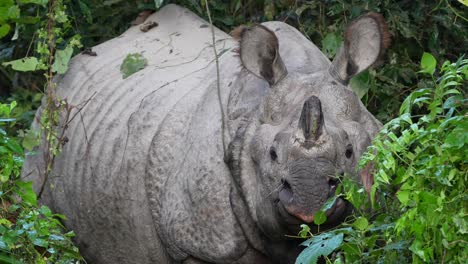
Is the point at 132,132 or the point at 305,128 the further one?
the point at 132,132

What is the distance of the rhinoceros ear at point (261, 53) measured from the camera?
6.49m

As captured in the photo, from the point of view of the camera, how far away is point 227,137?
657 cm

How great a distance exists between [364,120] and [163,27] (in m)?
2.24

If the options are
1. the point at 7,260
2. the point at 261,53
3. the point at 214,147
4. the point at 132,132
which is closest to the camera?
the point at 7,260

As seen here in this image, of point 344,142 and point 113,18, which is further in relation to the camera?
point 113,18

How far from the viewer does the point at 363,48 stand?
6539mm

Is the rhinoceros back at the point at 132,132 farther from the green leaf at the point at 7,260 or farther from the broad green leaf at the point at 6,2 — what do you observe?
the green leaf at the point at 7,260

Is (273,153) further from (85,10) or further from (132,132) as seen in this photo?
(85,10)

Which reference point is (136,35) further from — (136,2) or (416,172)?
(416,172)

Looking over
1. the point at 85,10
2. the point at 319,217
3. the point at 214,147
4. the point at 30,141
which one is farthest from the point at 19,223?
the point at 85,10

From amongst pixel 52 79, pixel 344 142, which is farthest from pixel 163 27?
pixel 344 142

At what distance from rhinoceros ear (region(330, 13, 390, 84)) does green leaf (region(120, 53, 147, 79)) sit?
178 cm

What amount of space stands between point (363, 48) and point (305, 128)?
2.60ft

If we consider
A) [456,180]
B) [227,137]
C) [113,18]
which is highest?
[456,180]
